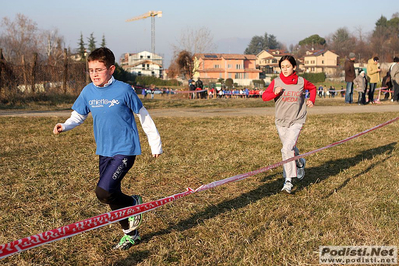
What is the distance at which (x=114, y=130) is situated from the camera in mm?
3879

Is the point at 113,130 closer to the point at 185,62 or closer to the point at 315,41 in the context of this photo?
the point at 185,62

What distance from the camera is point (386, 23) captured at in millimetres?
162875

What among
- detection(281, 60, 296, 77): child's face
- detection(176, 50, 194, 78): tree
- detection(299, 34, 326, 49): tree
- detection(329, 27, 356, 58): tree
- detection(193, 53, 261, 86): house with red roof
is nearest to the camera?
detection(281, 60, 296, 77): child's face

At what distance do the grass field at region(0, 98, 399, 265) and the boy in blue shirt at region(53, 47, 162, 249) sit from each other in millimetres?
418

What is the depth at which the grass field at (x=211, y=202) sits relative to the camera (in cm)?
372

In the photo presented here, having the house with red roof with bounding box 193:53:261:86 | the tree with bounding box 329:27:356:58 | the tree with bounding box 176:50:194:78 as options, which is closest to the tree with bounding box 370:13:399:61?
the tree with bounding box 329:27:356:58

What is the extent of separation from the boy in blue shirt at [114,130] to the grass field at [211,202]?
42 cm

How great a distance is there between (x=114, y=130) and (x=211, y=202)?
1.95 meters

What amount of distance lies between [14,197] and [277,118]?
156 inches

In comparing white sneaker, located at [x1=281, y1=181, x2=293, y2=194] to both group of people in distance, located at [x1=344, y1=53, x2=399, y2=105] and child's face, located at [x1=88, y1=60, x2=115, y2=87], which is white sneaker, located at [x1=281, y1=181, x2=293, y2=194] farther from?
group of people in distance, located at [x1=344, y1=53, x2=399, y2=105]

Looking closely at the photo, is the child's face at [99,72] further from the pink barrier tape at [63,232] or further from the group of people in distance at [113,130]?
the pink barrier tape at [63,232]

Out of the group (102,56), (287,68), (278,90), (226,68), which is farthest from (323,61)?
(102,56)

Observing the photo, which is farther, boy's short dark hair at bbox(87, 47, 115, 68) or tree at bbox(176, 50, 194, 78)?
tree at bbox(176, 50, 194, 78)

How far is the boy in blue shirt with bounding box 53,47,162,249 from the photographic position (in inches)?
151
